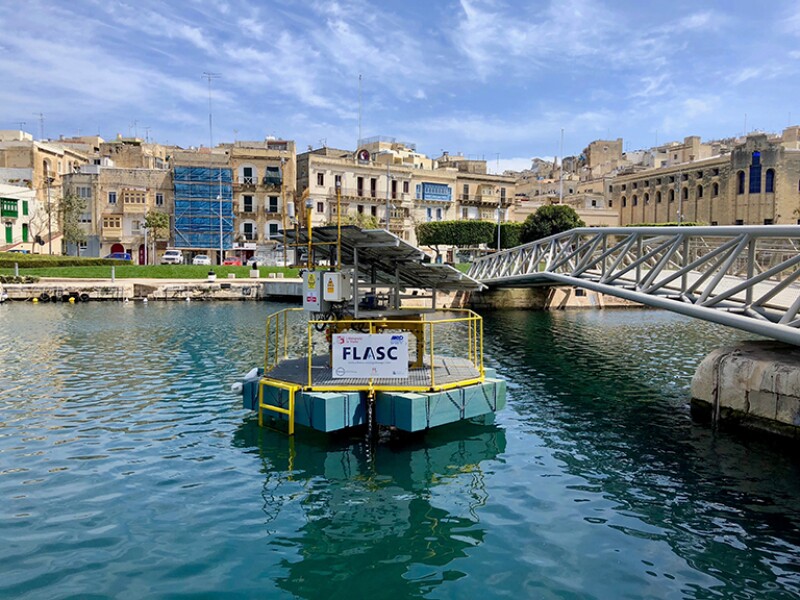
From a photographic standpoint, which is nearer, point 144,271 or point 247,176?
point 144,271

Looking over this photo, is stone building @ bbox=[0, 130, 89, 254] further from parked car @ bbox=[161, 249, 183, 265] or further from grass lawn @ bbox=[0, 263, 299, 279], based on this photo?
grass lawn @ bbox=[0, 263, 299, 279]

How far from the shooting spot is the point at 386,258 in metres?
19.8

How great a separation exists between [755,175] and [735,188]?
3283 millimetres

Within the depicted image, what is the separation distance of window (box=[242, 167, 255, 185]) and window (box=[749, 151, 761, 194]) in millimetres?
76111

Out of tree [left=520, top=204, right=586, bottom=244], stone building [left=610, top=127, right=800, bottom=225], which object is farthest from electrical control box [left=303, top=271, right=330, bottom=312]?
stone building [left=610, top=127, right=800, bottom=225]

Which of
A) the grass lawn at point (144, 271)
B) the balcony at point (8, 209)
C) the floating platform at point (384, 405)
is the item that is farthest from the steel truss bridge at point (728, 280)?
the balcony at point (8, 209)

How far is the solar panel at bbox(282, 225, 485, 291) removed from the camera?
17891 millimetres

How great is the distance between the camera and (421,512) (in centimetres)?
1302

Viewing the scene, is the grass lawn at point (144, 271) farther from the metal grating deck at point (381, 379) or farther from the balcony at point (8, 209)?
the metal grating deck at point (381, 379)

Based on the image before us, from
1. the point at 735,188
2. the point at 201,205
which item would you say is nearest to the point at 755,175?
the point at 735,188

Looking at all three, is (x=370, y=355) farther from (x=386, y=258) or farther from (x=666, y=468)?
(x=666, y=468)

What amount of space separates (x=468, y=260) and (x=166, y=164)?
191ft

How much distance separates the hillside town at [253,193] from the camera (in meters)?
88.9

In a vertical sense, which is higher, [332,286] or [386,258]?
[386,258]
